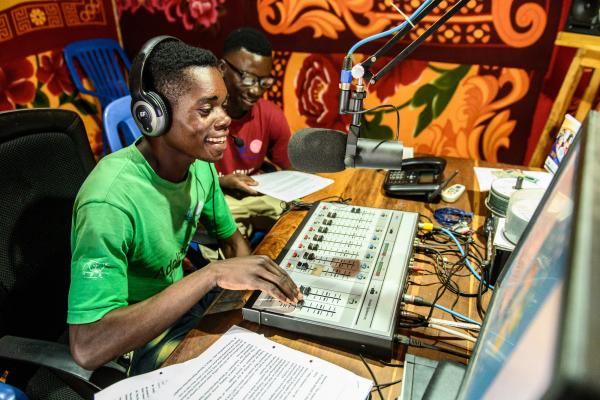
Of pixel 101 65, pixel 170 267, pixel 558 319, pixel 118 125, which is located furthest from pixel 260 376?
pixel 101 65

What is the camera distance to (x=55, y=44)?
8.91 ft

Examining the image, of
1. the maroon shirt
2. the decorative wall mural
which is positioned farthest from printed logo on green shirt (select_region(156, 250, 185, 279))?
the decorative wall mural

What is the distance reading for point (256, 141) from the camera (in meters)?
1.89

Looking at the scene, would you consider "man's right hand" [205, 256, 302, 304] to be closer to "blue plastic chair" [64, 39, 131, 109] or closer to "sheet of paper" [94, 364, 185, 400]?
"sheet of paper" [94, 364, 185, 400]

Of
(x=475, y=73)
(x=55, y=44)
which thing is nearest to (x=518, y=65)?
(x=475, y=73)

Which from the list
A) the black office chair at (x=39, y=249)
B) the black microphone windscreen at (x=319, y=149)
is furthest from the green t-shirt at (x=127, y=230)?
the black microphone windscreen at (x=319, y=149)

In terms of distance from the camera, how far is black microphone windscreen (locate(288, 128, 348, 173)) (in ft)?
2.54

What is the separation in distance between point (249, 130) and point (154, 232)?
0.94 meters

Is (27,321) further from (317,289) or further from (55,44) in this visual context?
(55,44)

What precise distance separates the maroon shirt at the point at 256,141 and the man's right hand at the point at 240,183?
10.4 inches

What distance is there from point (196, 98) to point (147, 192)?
257mm

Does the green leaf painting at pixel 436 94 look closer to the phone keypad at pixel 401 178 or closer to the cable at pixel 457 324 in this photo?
the phone keypad at pixel 401 178

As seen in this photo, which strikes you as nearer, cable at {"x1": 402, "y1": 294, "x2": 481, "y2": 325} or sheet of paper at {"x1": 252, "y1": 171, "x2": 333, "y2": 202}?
cable at {"x1": 402, "y1": 294, "x2": 481, "y2": 325}

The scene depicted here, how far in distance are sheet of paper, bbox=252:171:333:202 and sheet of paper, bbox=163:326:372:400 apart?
2.17 ft
